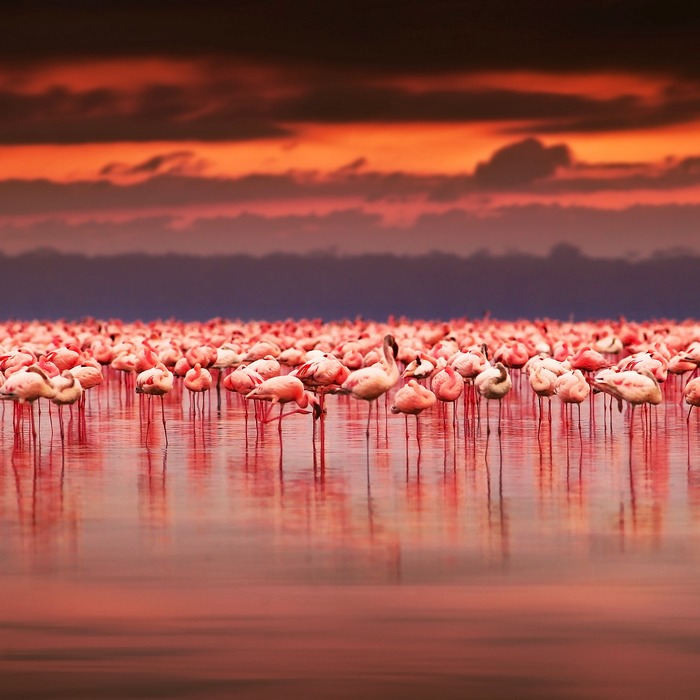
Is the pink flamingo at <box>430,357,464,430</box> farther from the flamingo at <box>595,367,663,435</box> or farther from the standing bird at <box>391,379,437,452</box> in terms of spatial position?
the flamingo at <box>595,367,663,435</box>


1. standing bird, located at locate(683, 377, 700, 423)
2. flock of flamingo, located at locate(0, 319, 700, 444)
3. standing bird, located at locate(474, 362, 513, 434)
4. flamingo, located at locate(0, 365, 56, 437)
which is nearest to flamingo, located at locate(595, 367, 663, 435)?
flock of flamingo, located at locate(0, 319, 700, 444)

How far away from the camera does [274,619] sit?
8.88m

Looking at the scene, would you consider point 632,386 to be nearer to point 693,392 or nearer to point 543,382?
point 693,392

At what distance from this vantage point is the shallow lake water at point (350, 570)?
7805mm

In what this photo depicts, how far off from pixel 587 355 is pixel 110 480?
32.6ft

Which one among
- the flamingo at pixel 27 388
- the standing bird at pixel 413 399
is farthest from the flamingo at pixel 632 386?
the flamingo at pixel 27 388

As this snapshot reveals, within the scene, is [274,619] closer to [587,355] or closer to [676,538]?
[676,538]

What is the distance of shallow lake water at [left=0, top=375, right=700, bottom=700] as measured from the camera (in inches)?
307

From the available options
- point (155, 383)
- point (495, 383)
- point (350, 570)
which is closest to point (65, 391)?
point (155, 383)

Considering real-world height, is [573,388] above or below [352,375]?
below

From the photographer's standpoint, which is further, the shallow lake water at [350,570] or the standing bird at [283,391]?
the standing bird at [283,391]

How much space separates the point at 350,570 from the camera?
33.9ft

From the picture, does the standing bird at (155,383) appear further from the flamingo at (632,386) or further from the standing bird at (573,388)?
the flamingo at (632,386)

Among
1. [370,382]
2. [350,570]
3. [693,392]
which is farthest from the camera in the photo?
[693,392]
